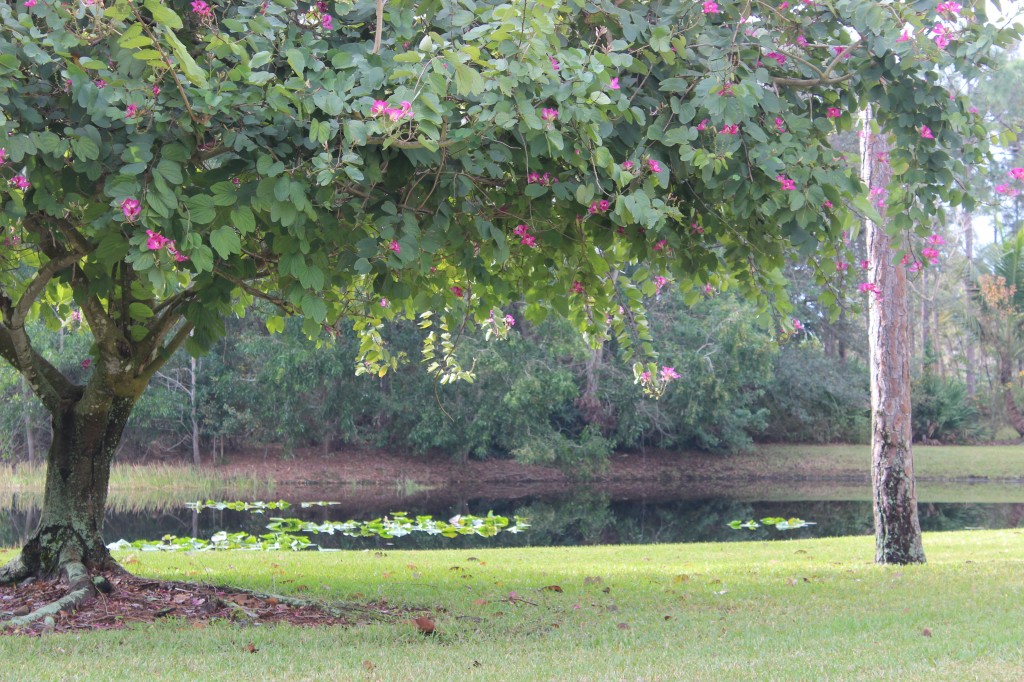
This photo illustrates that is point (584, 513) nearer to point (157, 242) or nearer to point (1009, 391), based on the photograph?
point (157, 242)

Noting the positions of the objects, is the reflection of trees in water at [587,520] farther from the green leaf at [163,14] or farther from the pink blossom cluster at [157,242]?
the green leaf at [163,14]

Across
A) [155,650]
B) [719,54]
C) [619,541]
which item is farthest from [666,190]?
[619,541]

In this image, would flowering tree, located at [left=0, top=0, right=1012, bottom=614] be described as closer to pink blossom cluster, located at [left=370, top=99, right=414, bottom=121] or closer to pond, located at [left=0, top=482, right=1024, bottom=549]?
pink blossom cluster, located at [left=370, top=99, right=414, bottom=121]

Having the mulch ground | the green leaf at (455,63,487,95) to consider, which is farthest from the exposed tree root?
the green leaf at (455,63,487,95)

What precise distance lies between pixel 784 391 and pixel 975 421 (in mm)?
7747

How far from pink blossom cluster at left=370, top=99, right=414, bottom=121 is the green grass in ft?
8.41

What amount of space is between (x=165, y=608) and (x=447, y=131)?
3.83 meters

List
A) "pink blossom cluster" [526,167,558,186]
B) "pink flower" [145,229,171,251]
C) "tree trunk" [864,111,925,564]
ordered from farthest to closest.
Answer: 1. "tree trunk" [864,111,925,564]
2. "pink blossom cluster" [526,167,558,186]
3. "pink flower" [145,229,171,251]

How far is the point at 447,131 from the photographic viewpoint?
4.50m

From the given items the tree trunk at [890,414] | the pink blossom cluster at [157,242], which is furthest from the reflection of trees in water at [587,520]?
the pink blossom cluster at [157,242]

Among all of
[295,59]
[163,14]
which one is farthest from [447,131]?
[163,14]

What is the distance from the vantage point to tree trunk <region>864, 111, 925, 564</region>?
9.50 meters

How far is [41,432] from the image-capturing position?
28.9 m

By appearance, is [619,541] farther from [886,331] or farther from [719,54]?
[719,54]
